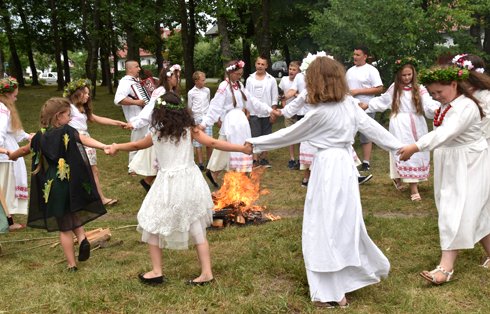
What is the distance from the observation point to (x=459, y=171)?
4656mm

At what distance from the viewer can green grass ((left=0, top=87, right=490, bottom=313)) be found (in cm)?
433

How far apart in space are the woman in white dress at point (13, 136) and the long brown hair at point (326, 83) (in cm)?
405

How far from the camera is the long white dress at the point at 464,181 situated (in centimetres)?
459

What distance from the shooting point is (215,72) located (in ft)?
191

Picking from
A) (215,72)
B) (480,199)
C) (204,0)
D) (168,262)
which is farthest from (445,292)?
(215,72)

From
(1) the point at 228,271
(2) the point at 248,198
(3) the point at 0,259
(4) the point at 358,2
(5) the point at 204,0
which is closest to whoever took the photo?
(1) the point at 228,271

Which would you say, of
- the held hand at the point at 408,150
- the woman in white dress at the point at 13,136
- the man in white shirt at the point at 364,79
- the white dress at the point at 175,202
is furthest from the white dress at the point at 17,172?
the man in white shirt at the point at 364,79

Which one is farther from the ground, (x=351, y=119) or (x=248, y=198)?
(x=351, y=119)

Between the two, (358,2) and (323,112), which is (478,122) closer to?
(323,112)

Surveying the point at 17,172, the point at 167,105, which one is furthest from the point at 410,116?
the point at 17,172

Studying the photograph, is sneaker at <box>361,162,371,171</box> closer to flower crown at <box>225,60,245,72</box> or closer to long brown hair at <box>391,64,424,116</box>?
long brown hair at <box>391,64,424,116</box>

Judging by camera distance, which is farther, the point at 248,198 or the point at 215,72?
the point at 215,72

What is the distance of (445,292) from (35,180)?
4209 millimetres

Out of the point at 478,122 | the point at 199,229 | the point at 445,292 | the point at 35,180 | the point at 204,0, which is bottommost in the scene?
the point at 445,292
